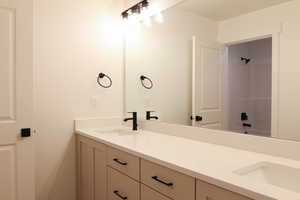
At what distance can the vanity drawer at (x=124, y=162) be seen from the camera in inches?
55.4

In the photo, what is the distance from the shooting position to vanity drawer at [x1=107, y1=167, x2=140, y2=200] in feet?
4.65

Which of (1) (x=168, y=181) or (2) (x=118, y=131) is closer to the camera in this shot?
(1) (x=168, y=181)

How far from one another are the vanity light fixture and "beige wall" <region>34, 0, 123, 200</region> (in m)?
0.19

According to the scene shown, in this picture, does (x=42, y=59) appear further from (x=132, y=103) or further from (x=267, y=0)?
(x=267, y=0)

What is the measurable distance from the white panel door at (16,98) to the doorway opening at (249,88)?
5.06 ft

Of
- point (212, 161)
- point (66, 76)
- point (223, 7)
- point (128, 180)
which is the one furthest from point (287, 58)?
point (66, 76)

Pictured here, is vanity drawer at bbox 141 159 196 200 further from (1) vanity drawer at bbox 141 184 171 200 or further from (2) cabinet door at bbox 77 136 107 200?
(2) cabinet door at bbox 77 136 107 200

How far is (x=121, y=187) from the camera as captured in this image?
1.57 meters

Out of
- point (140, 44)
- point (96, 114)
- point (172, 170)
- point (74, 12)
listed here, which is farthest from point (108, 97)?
point (172, 170)

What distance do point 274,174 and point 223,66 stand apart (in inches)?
33.2

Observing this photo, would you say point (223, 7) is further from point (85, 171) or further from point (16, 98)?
point (85, 171)

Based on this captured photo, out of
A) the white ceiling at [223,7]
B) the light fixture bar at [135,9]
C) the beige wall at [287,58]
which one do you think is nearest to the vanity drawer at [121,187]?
the beige wall at [287,58]

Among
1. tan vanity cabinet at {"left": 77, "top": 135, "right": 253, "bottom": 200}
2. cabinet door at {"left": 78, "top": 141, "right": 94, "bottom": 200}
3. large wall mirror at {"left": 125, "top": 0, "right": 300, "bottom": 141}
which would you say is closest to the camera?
tan vanity cabinet at {"left": 77, "top": 135, "right": 253, "bottom": 200}

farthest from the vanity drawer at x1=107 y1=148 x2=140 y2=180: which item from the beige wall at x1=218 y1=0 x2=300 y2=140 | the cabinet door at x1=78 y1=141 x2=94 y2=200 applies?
the beige wall at x1=218 y1=0 x2=300 y2=140
